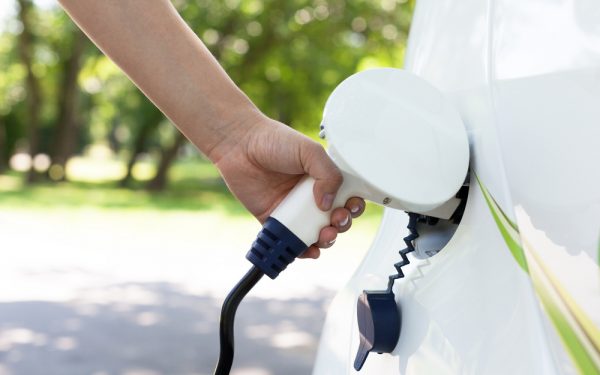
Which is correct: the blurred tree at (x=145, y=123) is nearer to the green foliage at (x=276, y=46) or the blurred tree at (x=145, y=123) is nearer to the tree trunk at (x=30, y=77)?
the green foliage at (x=276, y=46)

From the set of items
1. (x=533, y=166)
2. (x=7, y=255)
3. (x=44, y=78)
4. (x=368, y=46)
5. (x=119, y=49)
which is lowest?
(x=533, y=166)

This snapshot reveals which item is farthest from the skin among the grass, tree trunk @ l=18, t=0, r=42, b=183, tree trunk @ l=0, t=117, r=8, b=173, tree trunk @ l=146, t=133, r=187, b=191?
tree trunk @ l=0, t=117, r=8, b=173

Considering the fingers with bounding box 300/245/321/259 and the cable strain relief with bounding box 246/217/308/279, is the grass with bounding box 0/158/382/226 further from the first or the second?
the cable strain relief with bounding box 246/217/308/279

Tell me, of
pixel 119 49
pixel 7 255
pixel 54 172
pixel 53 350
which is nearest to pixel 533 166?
pixel 119 49

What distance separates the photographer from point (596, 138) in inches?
23.2

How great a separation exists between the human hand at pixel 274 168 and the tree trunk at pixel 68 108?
17.2 metres

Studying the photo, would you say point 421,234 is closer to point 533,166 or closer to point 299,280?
point 533,166

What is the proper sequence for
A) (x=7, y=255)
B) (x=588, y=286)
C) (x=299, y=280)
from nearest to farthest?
1. (x=588, y=286)
2. (x=299, y=280)
3. (x=7, y=255)

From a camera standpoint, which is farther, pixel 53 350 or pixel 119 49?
pixel 53 350

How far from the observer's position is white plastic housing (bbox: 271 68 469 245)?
753mm

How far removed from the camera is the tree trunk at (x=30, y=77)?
17.1 m

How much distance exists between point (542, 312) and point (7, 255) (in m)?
7.19

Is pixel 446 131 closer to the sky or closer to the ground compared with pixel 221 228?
closer to the ground

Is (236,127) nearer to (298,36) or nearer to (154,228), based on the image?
(154,228)
